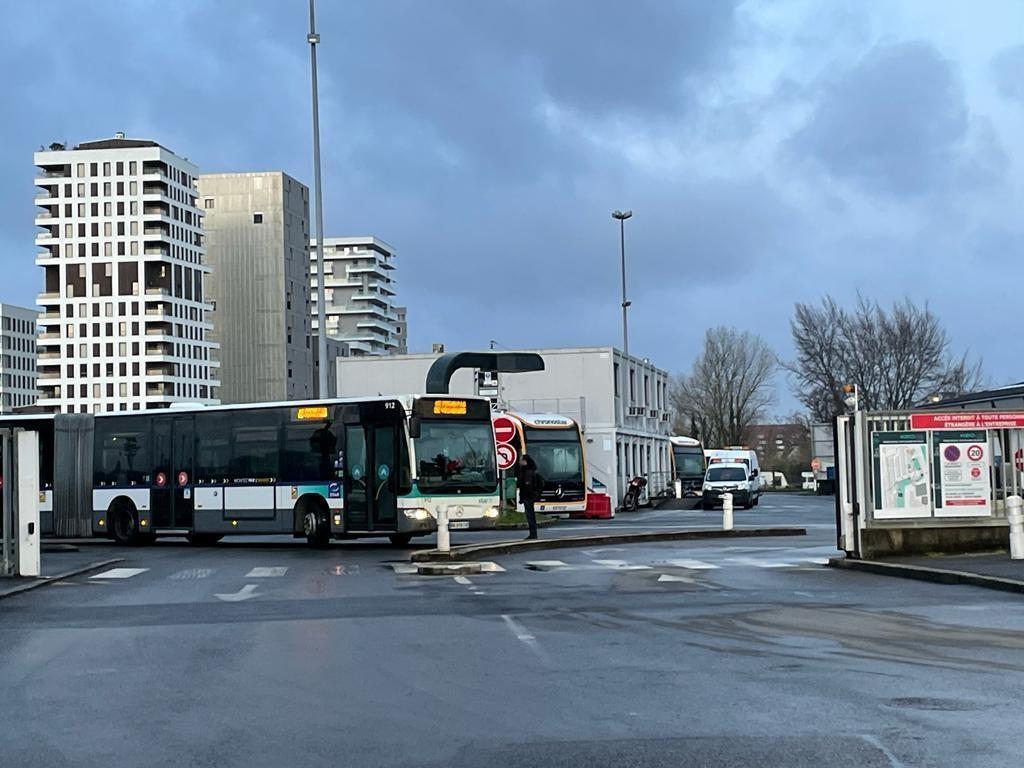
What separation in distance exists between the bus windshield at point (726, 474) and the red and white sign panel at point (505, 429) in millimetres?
16890

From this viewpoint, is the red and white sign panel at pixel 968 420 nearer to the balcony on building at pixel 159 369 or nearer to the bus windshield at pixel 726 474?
the bus windshield at pixel 726 474

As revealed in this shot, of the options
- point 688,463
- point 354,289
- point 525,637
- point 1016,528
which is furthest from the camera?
point 354,289

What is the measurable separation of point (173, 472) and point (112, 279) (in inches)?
4550

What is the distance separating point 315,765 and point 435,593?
11.3 metres

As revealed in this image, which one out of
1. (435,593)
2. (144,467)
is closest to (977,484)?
(435,593)

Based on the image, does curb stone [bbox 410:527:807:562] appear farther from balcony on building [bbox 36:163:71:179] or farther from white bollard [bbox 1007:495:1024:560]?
balcony on building [bbox 36:163:71:179]

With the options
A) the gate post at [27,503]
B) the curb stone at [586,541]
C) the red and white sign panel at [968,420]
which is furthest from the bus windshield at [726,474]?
the gate post at [27,503]

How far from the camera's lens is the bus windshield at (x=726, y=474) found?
214 feet

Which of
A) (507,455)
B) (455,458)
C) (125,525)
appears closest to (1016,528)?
(455,458)

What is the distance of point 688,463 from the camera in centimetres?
9000

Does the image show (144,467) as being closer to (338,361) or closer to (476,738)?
(476,738)

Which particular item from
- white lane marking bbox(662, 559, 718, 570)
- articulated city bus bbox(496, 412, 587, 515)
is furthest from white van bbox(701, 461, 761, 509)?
white lane marking bbox(662, 559, 718, 570)

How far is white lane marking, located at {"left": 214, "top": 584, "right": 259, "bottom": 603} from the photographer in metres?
18.5

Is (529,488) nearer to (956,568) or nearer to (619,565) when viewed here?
(619,565)
